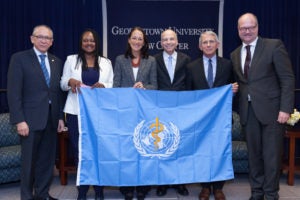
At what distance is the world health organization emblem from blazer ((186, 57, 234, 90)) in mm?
482

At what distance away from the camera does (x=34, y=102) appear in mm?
3508

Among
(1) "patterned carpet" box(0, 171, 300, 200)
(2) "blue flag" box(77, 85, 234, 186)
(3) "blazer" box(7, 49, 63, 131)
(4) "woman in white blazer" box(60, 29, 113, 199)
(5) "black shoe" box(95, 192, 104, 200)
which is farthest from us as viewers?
(1) "patterned carpet" box(0, 171, 300, 200)

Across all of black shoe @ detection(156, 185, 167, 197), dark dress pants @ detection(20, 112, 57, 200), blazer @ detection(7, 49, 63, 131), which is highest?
blazer @ detection(7, 49, 63, 131)

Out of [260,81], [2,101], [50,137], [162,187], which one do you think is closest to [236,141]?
[162,187]

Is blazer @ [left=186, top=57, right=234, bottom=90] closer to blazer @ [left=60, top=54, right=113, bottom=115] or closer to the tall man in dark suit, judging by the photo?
the tall man in dark suit

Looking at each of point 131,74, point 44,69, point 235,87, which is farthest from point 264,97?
point 44,69

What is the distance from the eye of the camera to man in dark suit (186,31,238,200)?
3709mm

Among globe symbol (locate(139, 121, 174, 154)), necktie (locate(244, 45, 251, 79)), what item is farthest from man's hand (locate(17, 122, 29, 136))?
necktie (locate(244, 45, 251, 79))

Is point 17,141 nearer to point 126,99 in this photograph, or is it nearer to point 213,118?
point 126,99

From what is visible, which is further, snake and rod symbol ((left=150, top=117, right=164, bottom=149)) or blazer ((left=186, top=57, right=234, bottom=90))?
blazer ((left=186, top=57, right=234, bottom=90))

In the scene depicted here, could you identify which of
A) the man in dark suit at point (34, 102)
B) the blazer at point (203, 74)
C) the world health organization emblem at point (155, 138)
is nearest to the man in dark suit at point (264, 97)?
the blazer at point (203, 74)

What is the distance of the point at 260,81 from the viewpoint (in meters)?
3.49

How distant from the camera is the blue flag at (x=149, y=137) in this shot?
3.54m

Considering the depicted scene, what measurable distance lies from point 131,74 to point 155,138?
24.4 inches
